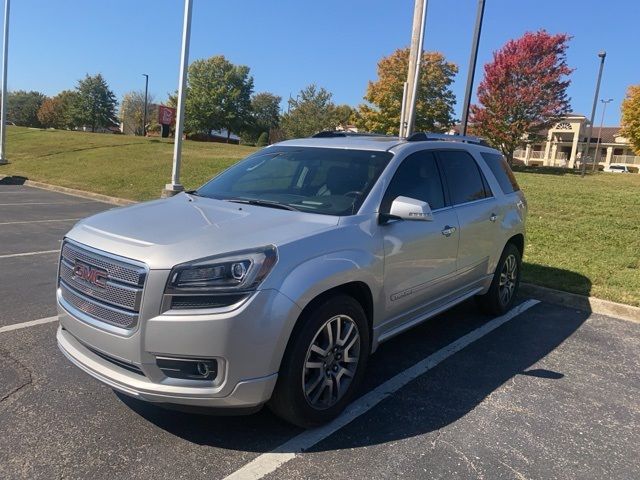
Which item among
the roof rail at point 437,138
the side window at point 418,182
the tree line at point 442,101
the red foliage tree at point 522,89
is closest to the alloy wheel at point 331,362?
the side window at point 418,182

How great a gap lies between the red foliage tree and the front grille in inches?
1350

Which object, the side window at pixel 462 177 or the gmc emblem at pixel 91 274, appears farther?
the side window at pixel 462 177

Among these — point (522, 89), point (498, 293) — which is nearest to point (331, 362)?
point (498, 293)

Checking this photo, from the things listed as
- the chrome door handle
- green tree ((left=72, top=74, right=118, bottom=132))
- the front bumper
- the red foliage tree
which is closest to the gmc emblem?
the front bumper

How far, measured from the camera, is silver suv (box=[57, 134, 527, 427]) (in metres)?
2.77

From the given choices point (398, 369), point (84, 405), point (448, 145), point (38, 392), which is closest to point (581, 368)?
point (398, 369)

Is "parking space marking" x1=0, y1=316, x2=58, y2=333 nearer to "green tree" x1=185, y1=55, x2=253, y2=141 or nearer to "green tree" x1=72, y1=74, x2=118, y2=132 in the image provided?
"green tree" x1=185, y1=55, x2=253, y2=141

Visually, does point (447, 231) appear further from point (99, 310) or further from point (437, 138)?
point (99, 310)

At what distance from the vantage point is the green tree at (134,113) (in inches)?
3391

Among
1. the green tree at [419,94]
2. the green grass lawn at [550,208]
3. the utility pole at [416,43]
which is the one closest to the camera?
the green grass lawn at [550,208]

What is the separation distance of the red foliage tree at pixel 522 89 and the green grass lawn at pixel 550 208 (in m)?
18.9

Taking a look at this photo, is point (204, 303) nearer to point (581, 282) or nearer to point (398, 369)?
point (398, 369)

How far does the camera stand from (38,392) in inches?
141

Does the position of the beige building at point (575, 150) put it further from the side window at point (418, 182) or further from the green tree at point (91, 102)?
the side window at point (418, 182)
